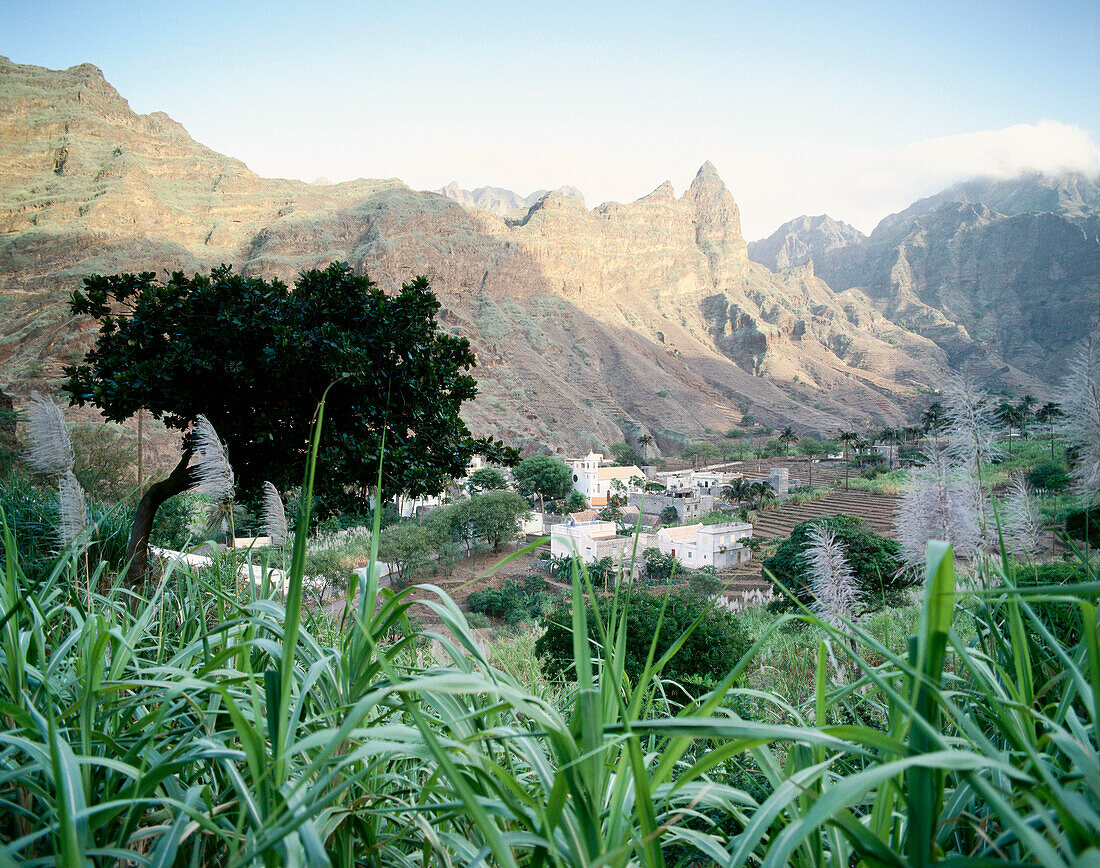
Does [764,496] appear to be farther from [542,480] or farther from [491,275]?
[491,275]

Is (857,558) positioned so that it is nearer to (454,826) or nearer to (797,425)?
(454,826)

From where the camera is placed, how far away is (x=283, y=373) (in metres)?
3.48

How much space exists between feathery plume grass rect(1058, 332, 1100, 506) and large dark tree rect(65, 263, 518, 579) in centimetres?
310

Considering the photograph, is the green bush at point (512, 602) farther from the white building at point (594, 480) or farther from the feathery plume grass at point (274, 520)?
the feathery plume grass at point (274, 520)

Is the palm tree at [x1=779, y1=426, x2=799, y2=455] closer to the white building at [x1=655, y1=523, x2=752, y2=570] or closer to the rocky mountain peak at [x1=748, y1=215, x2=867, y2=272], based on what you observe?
the white building at [x1=655, y1=523, x2=752, y2=570]

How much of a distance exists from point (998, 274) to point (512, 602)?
9662 centimetres

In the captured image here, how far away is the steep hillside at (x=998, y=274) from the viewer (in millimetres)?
67875

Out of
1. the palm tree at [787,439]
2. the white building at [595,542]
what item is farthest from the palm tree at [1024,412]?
the white building at [595,542]

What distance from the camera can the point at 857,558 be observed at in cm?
1159

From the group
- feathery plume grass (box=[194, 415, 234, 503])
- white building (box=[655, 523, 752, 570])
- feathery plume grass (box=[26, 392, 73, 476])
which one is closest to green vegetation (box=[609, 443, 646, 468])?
white building (box=[655, 523, 752, 570])

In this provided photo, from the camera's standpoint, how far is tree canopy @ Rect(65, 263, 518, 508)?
134 inches

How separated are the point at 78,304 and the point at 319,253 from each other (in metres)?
55.9

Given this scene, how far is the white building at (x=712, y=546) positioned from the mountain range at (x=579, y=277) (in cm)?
2071

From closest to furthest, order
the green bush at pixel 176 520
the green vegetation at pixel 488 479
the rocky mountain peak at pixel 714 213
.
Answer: the green bush at pixel 176 520, the green vegetation at pixel 488 479, the rocky mountain peak at pixel 714 213
